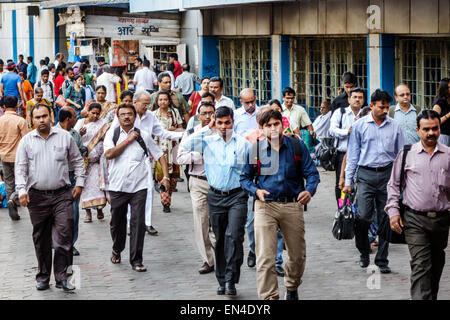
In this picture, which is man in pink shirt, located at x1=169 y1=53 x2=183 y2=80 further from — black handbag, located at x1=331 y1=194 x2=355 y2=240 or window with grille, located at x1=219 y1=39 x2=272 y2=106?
black handbag, located at x1=331 y1=194 x2=355 y2=240

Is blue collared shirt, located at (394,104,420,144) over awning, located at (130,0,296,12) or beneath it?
beneath

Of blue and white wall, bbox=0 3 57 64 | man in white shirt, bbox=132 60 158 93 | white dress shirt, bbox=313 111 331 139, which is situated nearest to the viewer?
white dress shirt, bbox=313 111 331 139

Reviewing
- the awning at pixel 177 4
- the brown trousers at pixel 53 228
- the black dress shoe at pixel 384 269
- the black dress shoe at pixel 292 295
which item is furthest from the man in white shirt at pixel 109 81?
the black dress shoe at pixel 292 295

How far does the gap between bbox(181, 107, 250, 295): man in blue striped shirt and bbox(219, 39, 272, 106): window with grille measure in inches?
454

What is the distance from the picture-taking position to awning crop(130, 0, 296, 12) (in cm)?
1772

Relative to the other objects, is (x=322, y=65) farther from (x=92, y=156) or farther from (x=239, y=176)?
(x=239, y=176)

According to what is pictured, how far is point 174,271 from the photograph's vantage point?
9250 millimetres

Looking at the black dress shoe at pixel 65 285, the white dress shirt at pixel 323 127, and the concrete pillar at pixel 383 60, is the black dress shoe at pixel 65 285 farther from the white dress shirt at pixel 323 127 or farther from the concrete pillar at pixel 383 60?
the concrete pillar at pixel 383 60

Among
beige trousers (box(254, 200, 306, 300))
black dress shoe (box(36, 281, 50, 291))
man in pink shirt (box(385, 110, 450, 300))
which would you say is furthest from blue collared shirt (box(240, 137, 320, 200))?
black dress shoe (box(36, 281, 50, 291))

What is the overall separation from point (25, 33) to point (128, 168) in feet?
96.6

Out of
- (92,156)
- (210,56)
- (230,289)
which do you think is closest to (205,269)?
(230,289)

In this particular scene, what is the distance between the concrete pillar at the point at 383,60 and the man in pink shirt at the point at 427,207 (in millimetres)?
7879

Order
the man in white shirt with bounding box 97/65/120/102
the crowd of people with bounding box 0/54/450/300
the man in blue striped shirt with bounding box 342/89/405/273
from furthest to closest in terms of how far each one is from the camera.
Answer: the man in white shirt with bounding box 97/65/120/102 → the man in blue striped shirt with bounding box 342/89/405/273 → the crowd of people with bounding box 0/54/450/300
